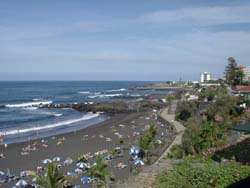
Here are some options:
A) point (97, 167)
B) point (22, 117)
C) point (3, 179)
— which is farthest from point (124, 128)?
point (97, 167)

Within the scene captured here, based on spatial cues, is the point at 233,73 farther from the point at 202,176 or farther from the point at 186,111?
the point at 202,176

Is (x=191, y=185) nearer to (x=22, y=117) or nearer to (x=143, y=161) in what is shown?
(x=143, y=161)

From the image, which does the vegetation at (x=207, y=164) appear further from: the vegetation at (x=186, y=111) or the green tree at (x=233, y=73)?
the green tree at (x=233, y=73)

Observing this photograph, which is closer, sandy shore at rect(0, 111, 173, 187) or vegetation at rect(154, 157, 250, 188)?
vegetation at rect(154, 157, 250, 188)

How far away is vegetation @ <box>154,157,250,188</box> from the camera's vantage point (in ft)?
29.5

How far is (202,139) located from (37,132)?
905 inches

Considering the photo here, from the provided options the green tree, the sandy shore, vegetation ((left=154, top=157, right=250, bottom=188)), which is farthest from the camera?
the green tree

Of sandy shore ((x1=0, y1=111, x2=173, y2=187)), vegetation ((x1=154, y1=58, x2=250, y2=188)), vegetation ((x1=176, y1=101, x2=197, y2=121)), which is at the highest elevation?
vegetation ((x1=154, y1=58, x2=250, y2=188))

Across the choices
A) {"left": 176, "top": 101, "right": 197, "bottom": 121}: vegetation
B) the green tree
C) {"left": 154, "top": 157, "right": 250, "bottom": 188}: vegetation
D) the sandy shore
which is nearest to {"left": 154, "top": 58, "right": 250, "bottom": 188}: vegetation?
{"left": 154, "top": 157, "right": 250, "bottom": 188}: vegetation

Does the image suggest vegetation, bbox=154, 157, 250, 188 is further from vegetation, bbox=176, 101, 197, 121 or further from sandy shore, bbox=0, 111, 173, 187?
vegetation, bbox=176, 101, 197, 121

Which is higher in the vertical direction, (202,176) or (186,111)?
(202,176)

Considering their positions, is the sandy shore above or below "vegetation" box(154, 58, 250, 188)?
below

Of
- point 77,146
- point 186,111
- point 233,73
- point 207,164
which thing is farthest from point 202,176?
point 233,73

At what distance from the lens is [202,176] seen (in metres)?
9.32
